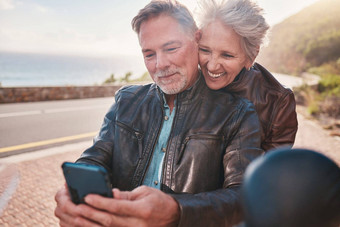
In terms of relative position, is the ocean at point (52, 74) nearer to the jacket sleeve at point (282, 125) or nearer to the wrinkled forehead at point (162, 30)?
the jacket sleeve at point (282, 125)

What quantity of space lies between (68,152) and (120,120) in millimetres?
2846

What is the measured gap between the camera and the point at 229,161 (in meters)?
1.34

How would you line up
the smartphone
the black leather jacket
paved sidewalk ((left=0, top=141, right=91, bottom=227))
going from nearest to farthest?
1. the smartphone
2. the black leather jacket
3. paved sidewalk ((left=0, top=141, right=91, bottom=227))

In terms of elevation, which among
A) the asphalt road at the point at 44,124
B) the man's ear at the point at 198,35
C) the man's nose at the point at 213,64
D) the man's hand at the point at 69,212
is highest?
the man's ear at the point at 198,35

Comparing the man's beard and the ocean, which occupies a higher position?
the ocean

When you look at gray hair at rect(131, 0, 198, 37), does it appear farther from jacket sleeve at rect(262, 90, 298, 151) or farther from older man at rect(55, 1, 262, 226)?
jacket sleeve at rect(262, 90, 298, 151)

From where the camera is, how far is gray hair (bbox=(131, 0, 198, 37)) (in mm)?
1537

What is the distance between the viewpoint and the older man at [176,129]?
139 cm

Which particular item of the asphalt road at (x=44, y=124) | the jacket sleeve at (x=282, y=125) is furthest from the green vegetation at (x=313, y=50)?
the jacket sleeve at (x=282, y=125)

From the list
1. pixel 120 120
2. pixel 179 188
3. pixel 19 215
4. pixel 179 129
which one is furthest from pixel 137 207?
pixel 19 215

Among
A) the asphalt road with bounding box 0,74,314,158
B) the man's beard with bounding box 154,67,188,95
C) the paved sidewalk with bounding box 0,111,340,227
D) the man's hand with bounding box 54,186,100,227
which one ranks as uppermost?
the man's beard with bounding box 154,67,188,95

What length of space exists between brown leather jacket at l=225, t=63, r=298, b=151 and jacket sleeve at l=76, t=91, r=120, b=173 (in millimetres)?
811

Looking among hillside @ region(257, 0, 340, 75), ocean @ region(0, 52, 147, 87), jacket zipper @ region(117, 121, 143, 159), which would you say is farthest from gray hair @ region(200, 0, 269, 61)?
ocean @ region(0, 52, 147, 87)

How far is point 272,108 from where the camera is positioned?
73.2 inches
